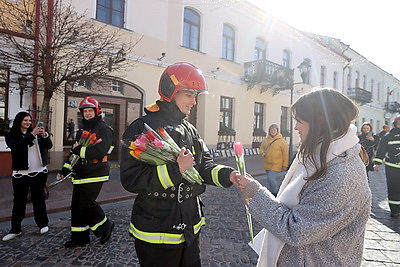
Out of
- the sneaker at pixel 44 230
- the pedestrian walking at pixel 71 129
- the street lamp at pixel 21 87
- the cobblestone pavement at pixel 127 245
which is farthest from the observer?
the pedestrian walking at pixel 71 129

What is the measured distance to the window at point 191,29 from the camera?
41.9 ft

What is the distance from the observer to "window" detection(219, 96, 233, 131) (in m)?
14.6

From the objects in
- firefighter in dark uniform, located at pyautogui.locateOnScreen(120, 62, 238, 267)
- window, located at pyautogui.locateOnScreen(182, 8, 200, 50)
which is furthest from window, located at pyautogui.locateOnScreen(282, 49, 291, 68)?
firefighter in dark uniform, located at pyautogui.locateOnScreen(120, 62, 238, 267)

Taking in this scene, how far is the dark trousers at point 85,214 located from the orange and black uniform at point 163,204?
1.91 meters

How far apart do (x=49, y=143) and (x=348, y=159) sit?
4.48m

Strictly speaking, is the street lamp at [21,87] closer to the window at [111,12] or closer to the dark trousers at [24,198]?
the window at [111,12]

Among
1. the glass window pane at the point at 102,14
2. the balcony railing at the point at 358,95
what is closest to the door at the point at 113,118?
the glass window pane at the point at 102,14

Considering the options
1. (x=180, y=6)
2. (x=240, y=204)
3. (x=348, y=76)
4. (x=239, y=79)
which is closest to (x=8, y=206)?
(x=240, y=204)

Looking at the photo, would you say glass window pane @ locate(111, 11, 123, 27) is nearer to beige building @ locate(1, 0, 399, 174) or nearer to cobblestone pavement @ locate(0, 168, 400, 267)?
beige building @ locate(1, 0, 399, 174)

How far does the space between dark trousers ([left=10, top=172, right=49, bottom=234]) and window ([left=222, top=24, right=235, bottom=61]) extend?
1221 cm

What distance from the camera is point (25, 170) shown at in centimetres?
405

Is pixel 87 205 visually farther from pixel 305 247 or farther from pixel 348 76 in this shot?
pixel 348 76

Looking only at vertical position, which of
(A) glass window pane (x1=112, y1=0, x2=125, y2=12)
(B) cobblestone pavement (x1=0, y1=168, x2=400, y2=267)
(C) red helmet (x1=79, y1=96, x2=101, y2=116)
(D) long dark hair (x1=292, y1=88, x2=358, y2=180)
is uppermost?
(A) glass window pane (x1=112, y1=0, x2=125, y2=12)

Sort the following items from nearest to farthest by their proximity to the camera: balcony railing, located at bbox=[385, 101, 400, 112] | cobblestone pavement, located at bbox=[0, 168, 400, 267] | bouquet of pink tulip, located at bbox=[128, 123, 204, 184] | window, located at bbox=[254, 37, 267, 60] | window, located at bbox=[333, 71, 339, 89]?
bouquet of pink tulip, located at bbox=[128, 123, 204, 184] → cobblestone pavement, located at bbox=[0, 168, 400, 267] → window, located at bbox=[254, 37, 267, 60] → window, located at bbox=[333, 71, 339, 89] → balcony railing, located at bbox=[385, 101, 400, 112]
